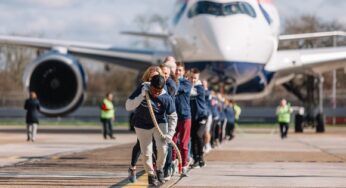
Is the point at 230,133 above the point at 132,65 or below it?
below

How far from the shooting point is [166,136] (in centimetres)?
1085

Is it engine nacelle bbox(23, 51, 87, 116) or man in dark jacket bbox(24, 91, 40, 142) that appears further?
engine nacelle bbox(23, 51, 87, 116)

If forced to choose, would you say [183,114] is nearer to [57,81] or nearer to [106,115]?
[106,115]

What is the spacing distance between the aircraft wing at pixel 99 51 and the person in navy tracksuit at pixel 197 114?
1480 cm

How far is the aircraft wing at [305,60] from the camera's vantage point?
1097 inches

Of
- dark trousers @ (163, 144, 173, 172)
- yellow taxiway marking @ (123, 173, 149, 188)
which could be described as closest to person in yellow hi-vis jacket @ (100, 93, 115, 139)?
yellow taxiway marking @ (123, 173, 149, 188)

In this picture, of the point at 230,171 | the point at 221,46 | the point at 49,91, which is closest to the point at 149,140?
the point at 230,171

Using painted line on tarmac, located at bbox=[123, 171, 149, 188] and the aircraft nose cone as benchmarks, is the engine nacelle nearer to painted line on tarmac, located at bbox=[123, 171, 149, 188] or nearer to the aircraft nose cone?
the aircraft nose cone

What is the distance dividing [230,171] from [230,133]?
1355 cm

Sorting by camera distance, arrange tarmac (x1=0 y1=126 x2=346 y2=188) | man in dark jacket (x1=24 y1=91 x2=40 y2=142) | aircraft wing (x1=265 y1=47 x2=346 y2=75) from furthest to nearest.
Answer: aircraft wing (x1=265 y1=47 x2=346 y2=75) → man in dark jacket (x1=24 y1=91 x2=40 y2=142) → tarmac (x1=0 y1=126 x2=346 y2=188)

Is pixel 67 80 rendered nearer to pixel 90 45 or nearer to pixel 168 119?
pixel 90 45

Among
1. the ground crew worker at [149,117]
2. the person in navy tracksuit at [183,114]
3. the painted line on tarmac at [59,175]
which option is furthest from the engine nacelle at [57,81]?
the ground crew worker at [149,117]

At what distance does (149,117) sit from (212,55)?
14.2 metres

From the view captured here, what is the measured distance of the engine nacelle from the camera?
27922mm
